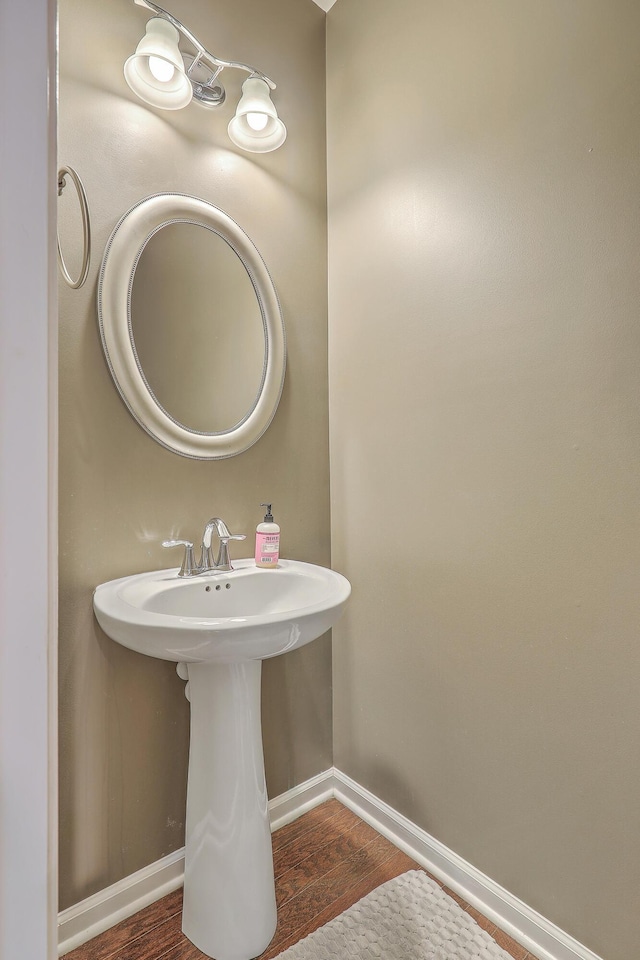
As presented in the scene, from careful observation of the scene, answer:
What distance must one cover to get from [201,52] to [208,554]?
4.27ft

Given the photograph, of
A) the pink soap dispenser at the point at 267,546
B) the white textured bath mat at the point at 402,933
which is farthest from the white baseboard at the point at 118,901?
the pink soap dispenser at the point at 267,546

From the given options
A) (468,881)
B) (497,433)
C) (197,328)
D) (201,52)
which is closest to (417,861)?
(468,881)

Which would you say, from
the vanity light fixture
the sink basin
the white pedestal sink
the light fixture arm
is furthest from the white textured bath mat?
the light fixture arm

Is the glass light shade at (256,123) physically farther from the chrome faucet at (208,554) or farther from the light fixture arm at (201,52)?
the chrome faucet at (208,554)

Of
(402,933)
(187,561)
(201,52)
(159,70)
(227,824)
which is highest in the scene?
(201,52)

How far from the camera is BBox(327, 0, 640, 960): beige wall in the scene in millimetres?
1020

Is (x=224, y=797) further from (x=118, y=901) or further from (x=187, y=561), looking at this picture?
(x=187, y=561)

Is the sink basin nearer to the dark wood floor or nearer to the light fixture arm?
the dark wood floor

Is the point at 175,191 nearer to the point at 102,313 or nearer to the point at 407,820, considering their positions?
the point at 102,313

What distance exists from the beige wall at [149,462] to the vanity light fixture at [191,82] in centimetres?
4

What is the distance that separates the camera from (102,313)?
121 cm

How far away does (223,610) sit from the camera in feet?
4.17

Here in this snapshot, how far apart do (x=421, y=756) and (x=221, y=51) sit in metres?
2.07

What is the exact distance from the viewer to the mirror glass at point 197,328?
1301 millimetres
